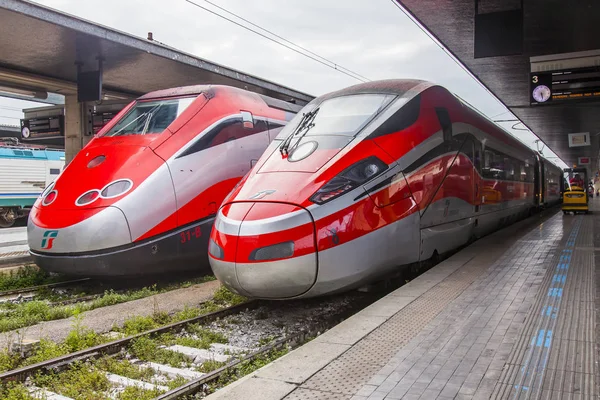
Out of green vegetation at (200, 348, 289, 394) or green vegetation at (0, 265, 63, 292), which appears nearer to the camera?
green vegetation at (200, 348, 289, 394)

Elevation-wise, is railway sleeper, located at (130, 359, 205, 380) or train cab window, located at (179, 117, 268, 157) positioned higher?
train cab window, located at (179, 117, 268, 157)

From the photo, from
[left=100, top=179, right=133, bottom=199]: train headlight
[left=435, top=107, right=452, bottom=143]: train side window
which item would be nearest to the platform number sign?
[left=435, top=107, right=452, bottom=143]: train side window

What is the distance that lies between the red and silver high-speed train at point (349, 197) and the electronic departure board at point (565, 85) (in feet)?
14.9

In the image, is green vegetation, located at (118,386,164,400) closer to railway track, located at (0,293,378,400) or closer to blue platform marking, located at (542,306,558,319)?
railway track, located at (0,293,378,400)

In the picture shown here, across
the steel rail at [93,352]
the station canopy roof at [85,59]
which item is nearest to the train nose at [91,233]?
the steel rail at [93,352]

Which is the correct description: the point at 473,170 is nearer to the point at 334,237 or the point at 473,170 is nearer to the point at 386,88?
the point at 386,88

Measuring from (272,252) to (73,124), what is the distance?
37.2ft

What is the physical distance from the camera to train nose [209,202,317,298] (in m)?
5.34

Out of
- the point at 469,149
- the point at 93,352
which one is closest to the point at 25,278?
the point at 93,352

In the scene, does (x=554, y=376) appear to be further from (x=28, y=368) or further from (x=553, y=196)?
(x=553, y=196)

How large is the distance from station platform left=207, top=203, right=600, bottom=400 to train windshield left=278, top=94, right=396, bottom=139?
2166 millimetres

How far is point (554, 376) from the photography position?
11.6 ft

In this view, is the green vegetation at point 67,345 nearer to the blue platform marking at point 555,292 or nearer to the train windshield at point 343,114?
the train windshield at point 343,114

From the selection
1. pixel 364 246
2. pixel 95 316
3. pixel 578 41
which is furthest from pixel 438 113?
pixel 578 41
